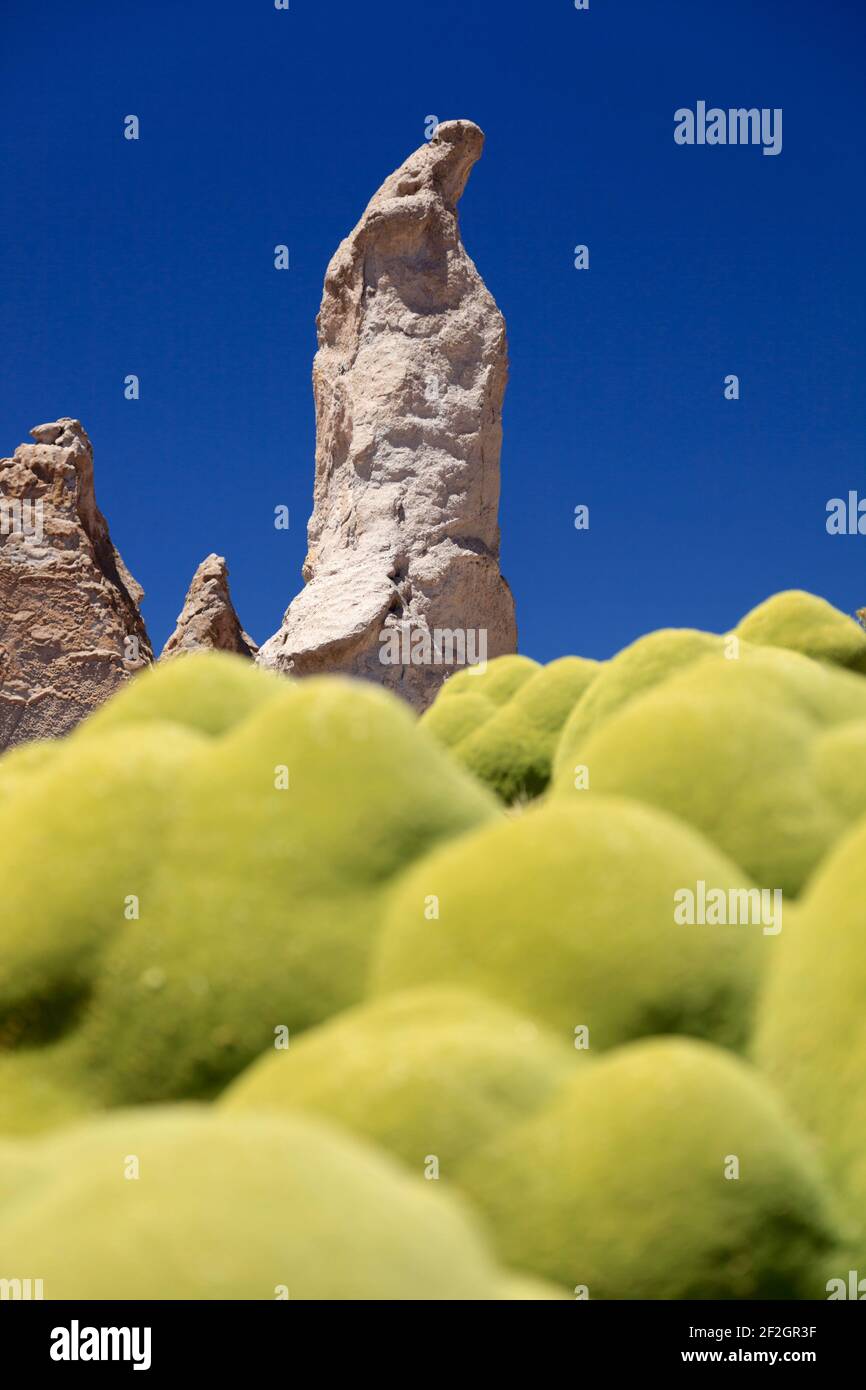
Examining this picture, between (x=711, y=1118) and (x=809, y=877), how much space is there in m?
1.34

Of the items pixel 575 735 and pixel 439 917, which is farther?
pixel 575 735

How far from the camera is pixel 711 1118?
231 centimetres

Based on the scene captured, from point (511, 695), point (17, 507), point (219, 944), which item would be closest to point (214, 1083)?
point (219, 944)

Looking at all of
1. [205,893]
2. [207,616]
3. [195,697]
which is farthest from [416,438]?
[205,893]

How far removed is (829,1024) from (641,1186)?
774mm

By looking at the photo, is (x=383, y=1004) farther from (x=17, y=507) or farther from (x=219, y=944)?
(x=17, y=507)

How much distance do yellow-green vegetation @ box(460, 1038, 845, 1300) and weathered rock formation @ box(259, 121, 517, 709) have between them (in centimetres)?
1658

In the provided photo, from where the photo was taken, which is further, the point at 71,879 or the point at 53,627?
the point at 53,627

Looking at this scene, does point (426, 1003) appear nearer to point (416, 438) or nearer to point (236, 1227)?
point (236, 1227)

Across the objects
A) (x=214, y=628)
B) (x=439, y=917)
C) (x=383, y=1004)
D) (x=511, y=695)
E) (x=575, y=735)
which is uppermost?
(x=214, y=628)

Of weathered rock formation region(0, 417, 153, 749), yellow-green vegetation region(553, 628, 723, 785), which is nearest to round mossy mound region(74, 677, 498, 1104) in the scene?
yellow-green vegetation region(553, 628, 723, 785)

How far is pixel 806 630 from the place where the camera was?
5.73 m

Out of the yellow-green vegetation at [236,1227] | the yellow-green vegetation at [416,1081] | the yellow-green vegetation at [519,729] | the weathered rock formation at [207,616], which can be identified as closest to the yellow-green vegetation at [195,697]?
the yellow-green vegetation at [519,729]
